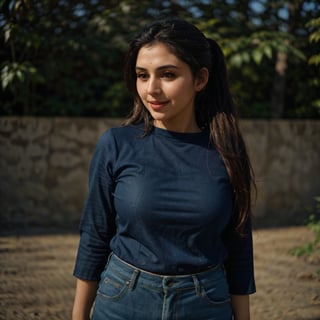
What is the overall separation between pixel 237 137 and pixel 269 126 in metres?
4.42

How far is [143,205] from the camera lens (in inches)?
60.5

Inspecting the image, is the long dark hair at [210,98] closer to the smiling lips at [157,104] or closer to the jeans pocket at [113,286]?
the smiling lips at [157,104]

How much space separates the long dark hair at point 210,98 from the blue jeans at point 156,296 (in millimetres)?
263

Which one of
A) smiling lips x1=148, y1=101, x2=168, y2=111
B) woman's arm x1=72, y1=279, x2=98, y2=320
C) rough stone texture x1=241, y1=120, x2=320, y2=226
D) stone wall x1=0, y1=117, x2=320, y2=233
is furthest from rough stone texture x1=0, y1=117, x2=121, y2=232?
smiling lips x1=148, y1=101, x2=168, y2=111

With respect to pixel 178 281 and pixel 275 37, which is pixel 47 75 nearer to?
pixel 275 37

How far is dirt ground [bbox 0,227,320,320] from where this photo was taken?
131 inches

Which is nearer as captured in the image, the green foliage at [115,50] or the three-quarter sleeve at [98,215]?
the three-quarter sleeve at [98,215]

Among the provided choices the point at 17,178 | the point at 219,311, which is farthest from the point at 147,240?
the point at 17,178

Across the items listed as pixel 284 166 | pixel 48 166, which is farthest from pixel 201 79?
pixel 284 166

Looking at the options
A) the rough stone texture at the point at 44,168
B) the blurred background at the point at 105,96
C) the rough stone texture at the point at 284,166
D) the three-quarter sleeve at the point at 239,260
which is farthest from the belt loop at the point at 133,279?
the rough stone texture at the point at 284,166

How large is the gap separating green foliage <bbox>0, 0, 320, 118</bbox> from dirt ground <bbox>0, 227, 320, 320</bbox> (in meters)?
1.83

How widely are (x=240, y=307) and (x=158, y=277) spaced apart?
0.39 m

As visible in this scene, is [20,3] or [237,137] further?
[20,3]

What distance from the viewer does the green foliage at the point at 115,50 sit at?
18.7 ft
